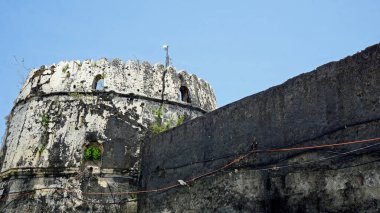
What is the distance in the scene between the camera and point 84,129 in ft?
25.9

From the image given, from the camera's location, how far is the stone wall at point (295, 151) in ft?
13.3

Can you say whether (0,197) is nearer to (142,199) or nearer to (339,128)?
(142,199)

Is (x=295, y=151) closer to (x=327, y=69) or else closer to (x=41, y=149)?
(x=327, y=69)

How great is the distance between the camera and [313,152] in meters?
4.49

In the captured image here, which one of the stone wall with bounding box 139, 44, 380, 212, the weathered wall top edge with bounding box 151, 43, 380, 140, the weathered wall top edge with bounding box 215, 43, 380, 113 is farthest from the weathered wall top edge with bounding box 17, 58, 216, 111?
the weathered wall top edge with bounding box 215, 43, 380, 113

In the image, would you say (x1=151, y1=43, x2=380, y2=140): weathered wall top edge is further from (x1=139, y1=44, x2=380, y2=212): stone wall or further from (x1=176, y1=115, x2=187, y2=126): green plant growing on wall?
(x1=176, y1=115, x2=187, y2=126): green plant growing on wall

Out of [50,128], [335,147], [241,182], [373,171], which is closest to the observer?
[373,171]

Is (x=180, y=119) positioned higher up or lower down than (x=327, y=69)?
higher up

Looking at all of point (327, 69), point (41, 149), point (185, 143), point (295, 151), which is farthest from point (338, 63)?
point (41, 149)

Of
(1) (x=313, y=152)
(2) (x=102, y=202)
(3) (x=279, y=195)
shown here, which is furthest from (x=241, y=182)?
(2) (x=102, y=202)

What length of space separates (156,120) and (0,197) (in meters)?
3.27

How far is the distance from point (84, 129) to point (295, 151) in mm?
4546

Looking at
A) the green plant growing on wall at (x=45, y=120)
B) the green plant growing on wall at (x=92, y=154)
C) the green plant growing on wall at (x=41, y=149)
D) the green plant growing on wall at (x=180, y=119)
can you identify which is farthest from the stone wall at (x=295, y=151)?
the green plant growing on wall at (x=45, y=120)

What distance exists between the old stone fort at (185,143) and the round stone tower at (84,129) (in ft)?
0.06
